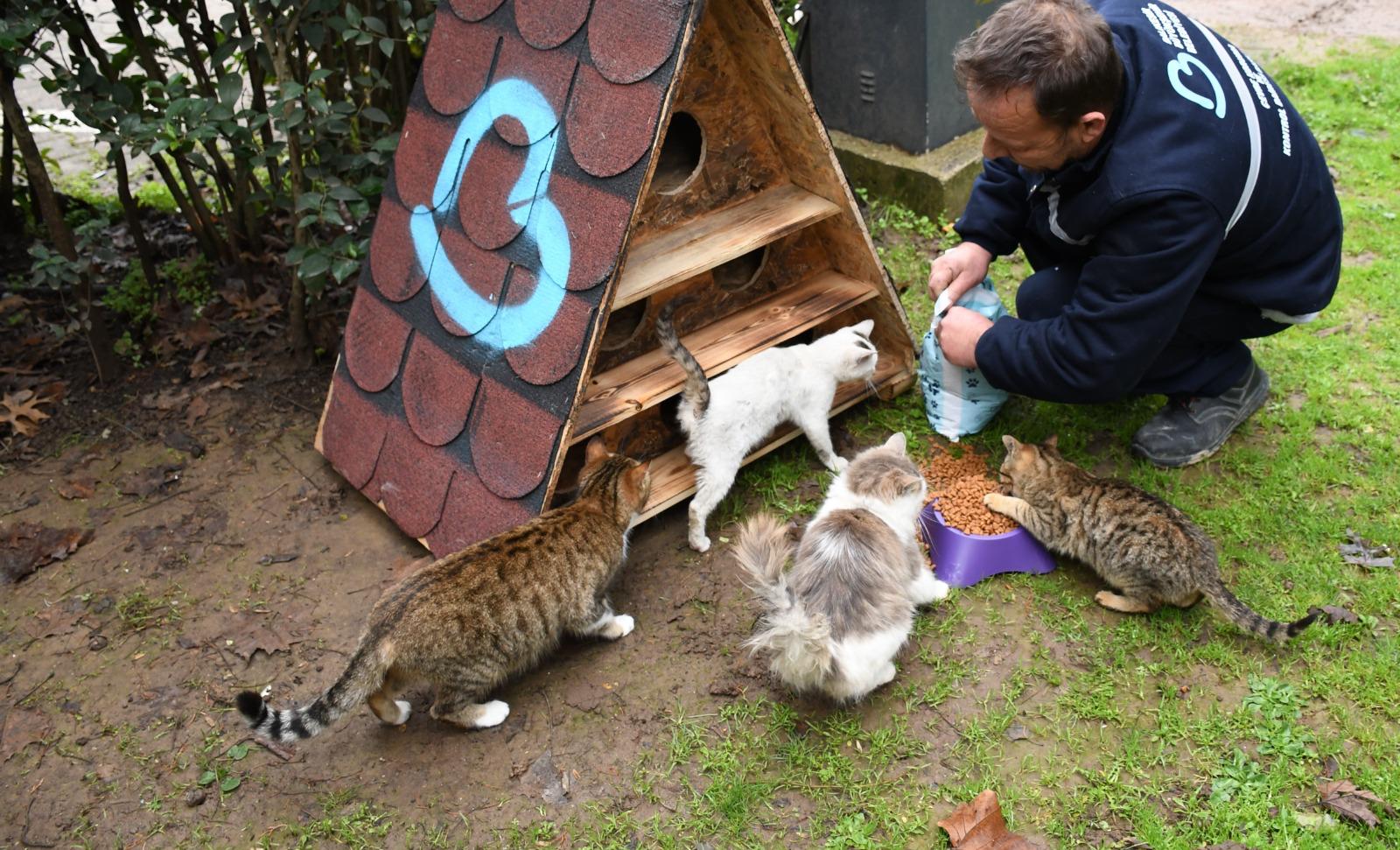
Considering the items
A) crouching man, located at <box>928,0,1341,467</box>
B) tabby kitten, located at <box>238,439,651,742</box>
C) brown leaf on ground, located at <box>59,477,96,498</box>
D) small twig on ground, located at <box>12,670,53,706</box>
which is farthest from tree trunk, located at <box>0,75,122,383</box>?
crouching man, located at <box>928,0,1341,467</box>

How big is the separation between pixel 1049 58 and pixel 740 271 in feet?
5.57

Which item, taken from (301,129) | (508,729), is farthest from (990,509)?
(301,129)

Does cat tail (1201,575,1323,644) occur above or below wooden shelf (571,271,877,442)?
below

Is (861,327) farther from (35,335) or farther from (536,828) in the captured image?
(35,335)

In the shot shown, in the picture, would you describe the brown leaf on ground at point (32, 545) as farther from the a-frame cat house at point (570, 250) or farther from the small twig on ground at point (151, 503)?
the a-frame cat house at point (570, 250)

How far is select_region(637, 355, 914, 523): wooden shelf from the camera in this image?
385 centimetres

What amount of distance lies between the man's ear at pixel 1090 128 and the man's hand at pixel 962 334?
0.79m

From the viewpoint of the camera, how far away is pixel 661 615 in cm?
360

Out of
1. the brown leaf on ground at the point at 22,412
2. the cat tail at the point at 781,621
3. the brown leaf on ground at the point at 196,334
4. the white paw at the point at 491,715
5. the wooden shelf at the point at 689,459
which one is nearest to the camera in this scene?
the cat tail at the point at 781,621

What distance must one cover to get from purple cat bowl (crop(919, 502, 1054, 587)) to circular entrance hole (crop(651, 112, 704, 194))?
1640 millimetres

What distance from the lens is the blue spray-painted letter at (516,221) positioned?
3.39 m

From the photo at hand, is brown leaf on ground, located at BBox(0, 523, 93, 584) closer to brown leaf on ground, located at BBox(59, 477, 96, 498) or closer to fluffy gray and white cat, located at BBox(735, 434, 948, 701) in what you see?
brown leaf on ground, located at BBox(59, 477, 96, 498)

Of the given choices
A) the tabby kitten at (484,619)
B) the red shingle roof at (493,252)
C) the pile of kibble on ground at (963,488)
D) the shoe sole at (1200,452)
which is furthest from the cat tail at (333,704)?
the shoe sole at (1200,452)

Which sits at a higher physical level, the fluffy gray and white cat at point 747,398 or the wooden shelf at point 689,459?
the fluffy gray and white cat at point 747,398
